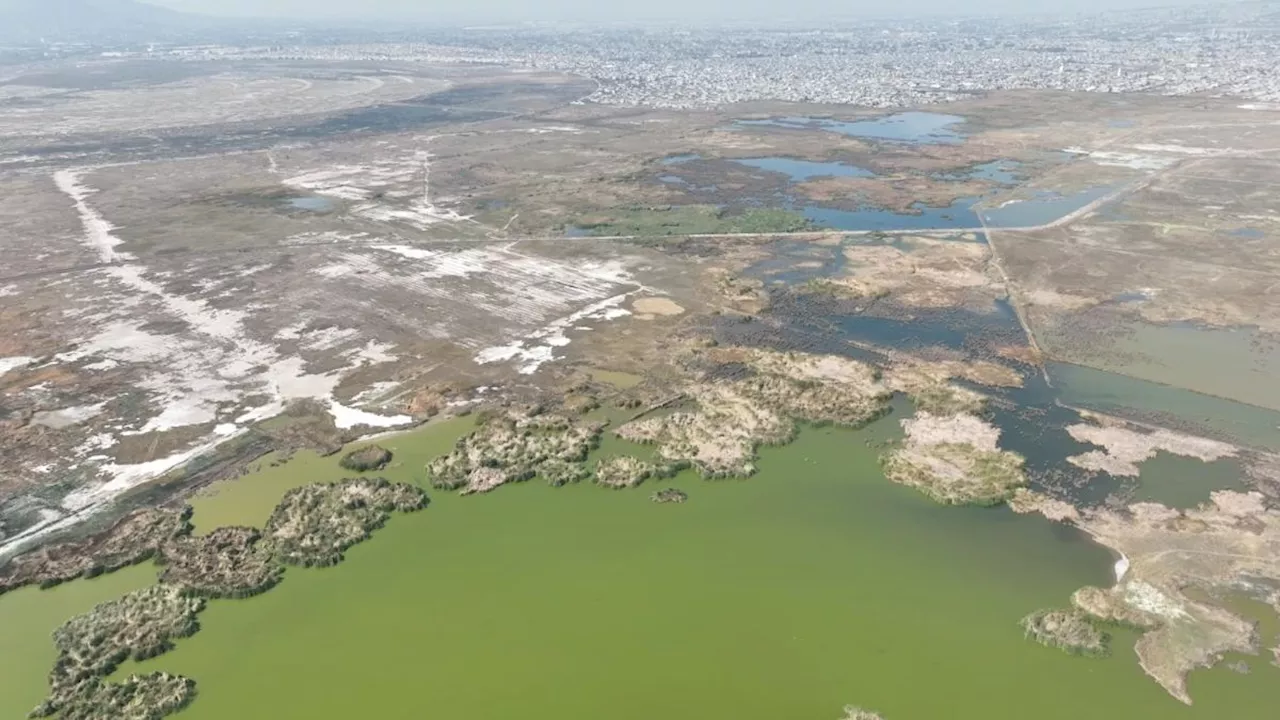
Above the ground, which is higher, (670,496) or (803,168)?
(803,168)

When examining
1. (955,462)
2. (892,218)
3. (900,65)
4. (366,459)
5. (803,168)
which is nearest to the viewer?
(955,462)

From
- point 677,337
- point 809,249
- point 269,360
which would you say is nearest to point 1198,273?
point 809,249

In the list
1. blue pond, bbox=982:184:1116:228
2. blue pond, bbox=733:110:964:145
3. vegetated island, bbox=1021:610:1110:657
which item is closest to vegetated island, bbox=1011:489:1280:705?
vegetated island, bbox=1021:610:1110:657

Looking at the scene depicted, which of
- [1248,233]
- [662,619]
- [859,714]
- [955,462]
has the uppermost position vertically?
[1248,233]

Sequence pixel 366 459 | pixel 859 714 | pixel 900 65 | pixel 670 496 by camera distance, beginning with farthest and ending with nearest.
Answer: pixel 900 65
pixel 366 459
pixel 670 496
pixel 859 714

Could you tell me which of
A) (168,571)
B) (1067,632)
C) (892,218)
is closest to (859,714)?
(1067,632)

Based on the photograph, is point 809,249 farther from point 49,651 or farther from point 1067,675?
point 49,651

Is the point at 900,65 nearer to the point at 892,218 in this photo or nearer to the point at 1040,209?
the point at 1040,209
